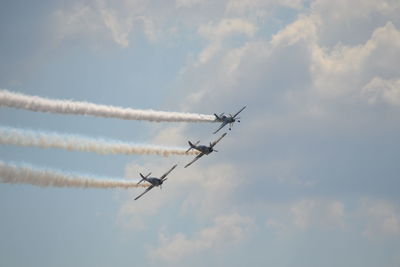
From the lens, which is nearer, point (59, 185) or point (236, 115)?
point (59, 185)

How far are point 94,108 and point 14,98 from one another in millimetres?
17892

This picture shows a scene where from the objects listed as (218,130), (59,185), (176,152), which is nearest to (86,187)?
(59,185)

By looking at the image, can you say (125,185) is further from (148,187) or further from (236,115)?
(236,115)

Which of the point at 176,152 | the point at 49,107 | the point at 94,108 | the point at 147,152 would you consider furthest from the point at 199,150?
the point at 49,107

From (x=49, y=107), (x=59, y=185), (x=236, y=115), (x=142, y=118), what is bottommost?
(x=59, y=185)

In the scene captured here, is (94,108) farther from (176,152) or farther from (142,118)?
(176,152)

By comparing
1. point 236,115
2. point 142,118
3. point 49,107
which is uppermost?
point 236,115

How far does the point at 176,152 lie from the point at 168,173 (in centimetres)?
503

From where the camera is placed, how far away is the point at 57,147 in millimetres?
107250

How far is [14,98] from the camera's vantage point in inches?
3691

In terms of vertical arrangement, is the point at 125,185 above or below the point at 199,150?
below

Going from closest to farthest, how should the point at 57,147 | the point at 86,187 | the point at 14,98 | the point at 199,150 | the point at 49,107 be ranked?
the point at 14,98, the point at 49,107, the point at 57,147, the point at 86,187, the point at 199,150

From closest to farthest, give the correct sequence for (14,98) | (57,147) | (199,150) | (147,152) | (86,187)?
(14,98) < (57,147) < (86,187) < (147,152) < (199,150)

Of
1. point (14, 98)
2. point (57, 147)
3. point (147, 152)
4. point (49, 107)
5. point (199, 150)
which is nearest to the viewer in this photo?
point (14, 98)
